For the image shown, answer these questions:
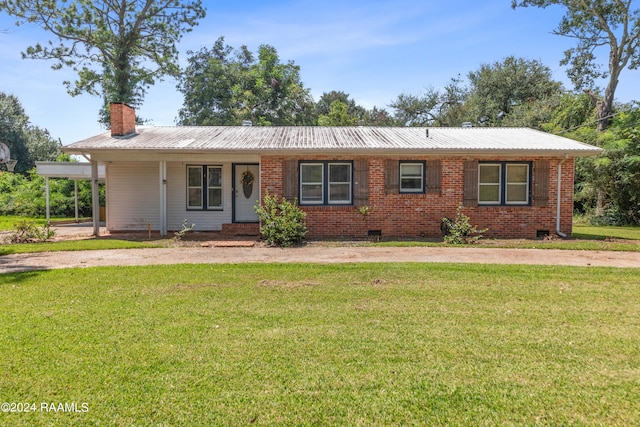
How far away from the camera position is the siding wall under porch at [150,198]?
13.8 meters

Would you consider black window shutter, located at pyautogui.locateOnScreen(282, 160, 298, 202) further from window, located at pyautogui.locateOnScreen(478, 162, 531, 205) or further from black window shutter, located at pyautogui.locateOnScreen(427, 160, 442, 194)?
window, located at pyautogui.locateOnScreen(478, 162, 531, 205)

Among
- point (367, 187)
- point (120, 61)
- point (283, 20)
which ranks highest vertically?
point (120, 61)

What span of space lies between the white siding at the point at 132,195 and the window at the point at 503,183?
34.7 feet

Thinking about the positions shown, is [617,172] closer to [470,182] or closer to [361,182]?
[470,182]

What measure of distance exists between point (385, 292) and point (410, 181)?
6.97 meters

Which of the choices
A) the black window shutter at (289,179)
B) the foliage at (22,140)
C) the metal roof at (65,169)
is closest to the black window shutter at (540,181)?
the black window shutter at (289,179)

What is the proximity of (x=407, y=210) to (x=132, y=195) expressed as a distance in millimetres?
9146

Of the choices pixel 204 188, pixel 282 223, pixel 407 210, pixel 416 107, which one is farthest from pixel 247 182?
pixel 416 107

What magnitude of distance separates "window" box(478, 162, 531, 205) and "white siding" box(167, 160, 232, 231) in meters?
8.07

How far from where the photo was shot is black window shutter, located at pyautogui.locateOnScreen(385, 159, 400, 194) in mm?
12141

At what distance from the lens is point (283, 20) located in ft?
46.5

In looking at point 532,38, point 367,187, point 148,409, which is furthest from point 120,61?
point 148,409

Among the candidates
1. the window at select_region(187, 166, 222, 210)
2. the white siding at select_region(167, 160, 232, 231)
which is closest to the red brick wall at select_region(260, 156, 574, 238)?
the white siding at select_region(167, 160, 232, 231)

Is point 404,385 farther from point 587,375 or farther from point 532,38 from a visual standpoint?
point 532,38
